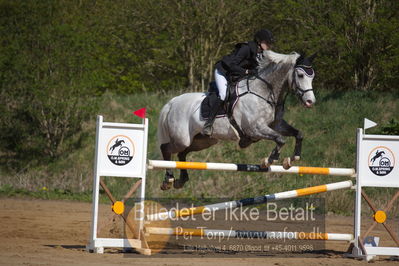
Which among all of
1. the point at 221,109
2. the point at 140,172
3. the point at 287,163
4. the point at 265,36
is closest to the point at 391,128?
the point at 265,36

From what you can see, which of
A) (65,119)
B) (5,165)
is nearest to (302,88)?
(65,119)

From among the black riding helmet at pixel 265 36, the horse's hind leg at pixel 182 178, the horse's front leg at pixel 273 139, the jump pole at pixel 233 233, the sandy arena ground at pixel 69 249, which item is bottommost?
the sandy arena ground at pixel 69 249

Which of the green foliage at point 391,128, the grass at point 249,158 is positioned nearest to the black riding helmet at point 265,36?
the grass at point 249,158

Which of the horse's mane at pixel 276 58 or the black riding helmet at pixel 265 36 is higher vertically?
the black riding helmet at pixel 265 36

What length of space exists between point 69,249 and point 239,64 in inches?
112

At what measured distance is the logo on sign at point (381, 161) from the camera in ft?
20.6

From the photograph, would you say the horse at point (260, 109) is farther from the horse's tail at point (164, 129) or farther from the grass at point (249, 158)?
the grass at point (249, 158)

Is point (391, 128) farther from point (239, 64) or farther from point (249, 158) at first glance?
point (239, 64)

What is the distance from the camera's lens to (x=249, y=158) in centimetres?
1326

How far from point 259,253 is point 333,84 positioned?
37.1 feet

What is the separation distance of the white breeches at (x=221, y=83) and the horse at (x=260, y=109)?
16 centimetres

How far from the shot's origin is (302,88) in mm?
6109

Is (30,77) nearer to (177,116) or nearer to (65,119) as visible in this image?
(65,119)

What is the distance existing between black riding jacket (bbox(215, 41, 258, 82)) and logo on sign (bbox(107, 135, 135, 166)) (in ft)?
5.44
